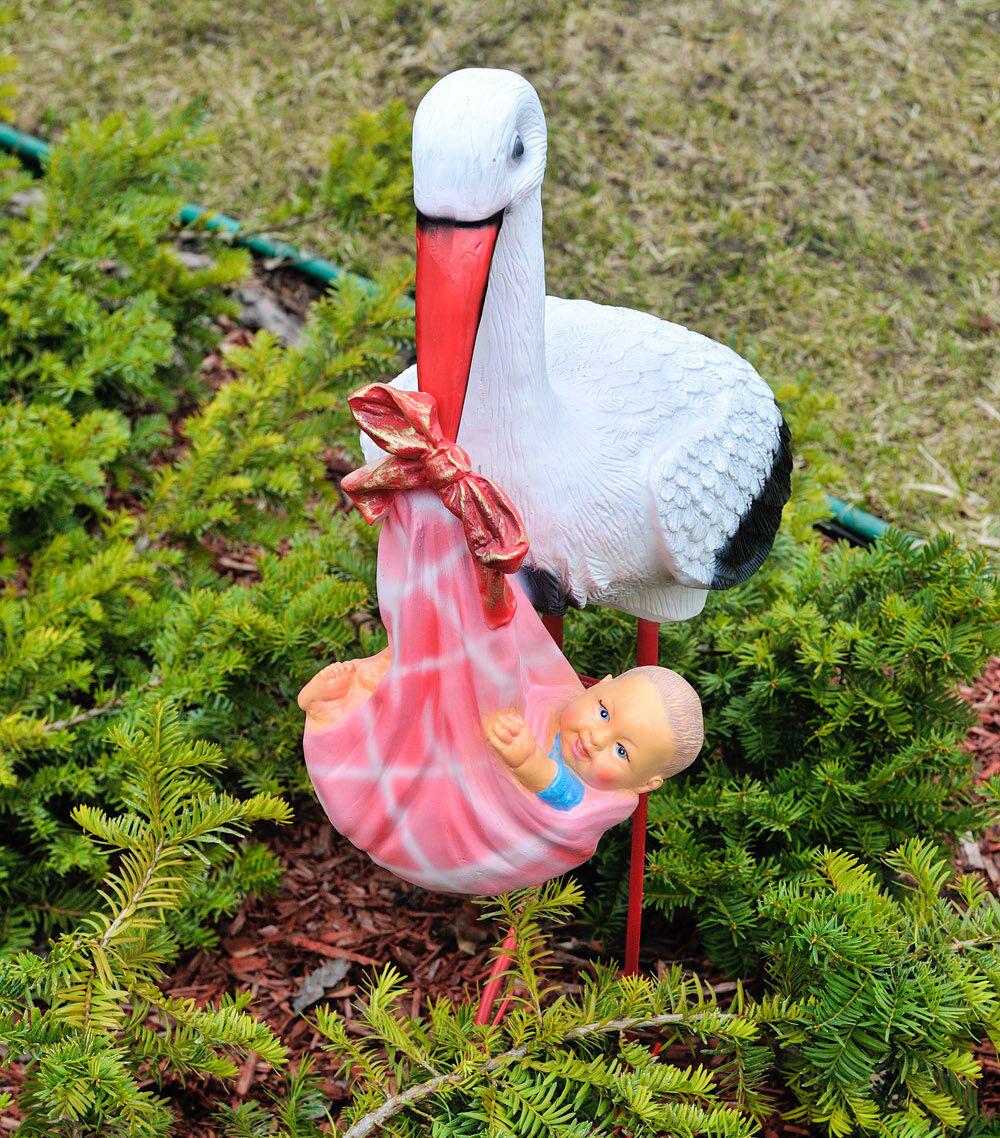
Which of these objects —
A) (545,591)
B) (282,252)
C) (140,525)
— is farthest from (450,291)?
(282,252)

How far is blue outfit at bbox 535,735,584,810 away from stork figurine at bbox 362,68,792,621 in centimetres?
20

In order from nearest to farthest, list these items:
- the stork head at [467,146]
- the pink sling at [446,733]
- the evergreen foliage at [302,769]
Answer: the stork head at [467,146] < the pink sling at [446,733] < the evergreen foliage at [302,769]

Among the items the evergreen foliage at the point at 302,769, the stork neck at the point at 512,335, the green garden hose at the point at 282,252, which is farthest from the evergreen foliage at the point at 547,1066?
the green garden hose at the point at 282,252

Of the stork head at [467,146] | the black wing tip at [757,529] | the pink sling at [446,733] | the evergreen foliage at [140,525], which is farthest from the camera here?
the evergreen foliage at [140,525]

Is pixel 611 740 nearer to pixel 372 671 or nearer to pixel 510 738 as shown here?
pixel 510 738

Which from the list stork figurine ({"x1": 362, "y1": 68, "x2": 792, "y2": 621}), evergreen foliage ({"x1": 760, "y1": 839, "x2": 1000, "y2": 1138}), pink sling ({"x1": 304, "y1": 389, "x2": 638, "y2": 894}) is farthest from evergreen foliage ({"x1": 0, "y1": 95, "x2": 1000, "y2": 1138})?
stork figurine ({"x1": 362, "y1": 68, "x2": 792, "y2": 621})

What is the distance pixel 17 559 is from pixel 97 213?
0.77 meters

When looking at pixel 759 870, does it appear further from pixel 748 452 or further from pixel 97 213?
pixel 97 213

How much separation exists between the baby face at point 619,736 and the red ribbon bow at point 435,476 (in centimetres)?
19

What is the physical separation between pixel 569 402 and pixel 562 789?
1.39 ft

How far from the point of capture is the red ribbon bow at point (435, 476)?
3.80 ft

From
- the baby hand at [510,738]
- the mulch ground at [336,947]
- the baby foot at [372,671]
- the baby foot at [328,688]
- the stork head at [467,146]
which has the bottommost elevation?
the mulch ground at [336,947]

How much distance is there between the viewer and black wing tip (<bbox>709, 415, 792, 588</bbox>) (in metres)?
1.46

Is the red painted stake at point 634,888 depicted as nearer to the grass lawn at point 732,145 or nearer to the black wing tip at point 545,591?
the black wing tip at point 545,591
